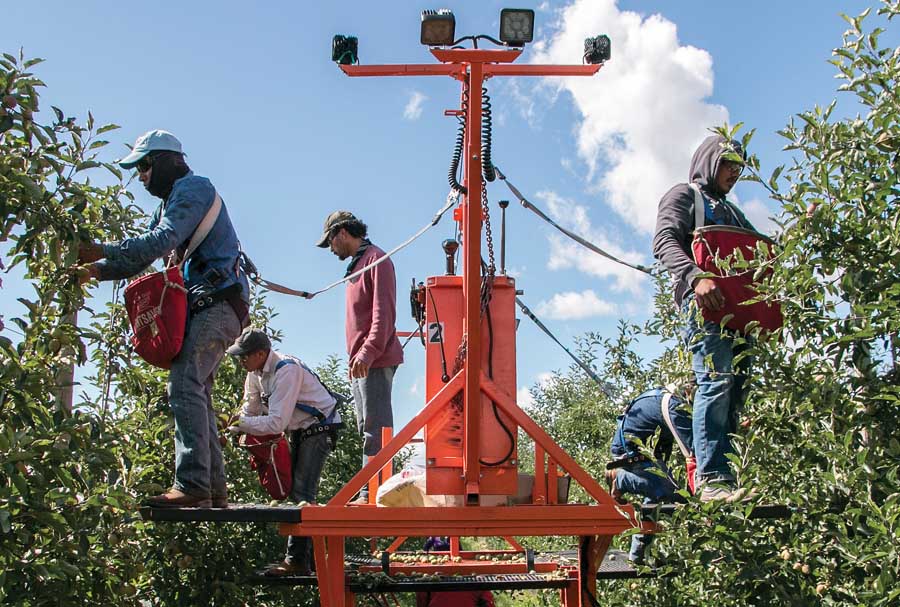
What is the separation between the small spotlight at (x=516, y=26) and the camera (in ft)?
15.3

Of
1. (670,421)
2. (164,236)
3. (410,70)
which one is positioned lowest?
(670,421)

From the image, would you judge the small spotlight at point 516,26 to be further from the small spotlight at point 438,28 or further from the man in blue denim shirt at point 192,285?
the man in blue denim shirt at point 192,285

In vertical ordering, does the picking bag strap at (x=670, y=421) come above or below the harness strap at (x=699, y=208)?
below

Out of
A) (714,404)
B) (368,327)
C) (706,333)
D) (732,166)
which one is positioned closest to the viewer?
(706,333)

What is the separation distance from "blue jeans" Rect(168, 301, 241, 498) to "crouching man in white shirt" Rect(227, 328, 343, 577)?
3.53 feet

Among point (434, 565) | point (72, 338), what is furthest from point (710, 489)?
point (72, 338)

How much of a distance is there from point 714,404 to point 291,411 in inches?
102

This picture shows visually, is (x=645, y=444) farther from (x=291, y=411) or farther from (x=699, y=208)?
(x=291, y=411)

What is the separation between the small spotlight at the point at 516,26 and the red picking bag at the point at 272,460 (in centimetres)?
280

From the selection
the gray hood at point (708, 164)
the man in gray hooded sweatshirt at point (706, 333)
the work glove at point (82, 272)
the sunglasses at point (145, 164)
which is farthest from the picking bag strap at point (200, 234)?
the gray hood at point (708, 164)

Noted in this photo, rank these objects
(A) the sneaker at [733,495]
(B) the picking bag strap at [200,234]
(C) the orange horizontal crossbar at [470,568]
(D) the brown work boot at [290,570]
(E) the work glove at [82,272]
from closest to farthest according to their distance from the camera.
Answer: (A) the sneaker at [733,495] → (E) the work glove at [82,272] → (B) the picking bag strap at [200,234] → (D) the brown work boot at [290,570] → (C) the orange horizontal crossbar at [470,568]

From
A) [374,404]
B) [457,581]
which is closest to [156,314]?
[374,404]

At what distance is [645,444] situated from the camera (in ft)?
17.9

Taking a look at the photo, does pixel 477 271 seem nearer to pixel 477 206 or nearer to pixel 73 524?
pixel 477 206
